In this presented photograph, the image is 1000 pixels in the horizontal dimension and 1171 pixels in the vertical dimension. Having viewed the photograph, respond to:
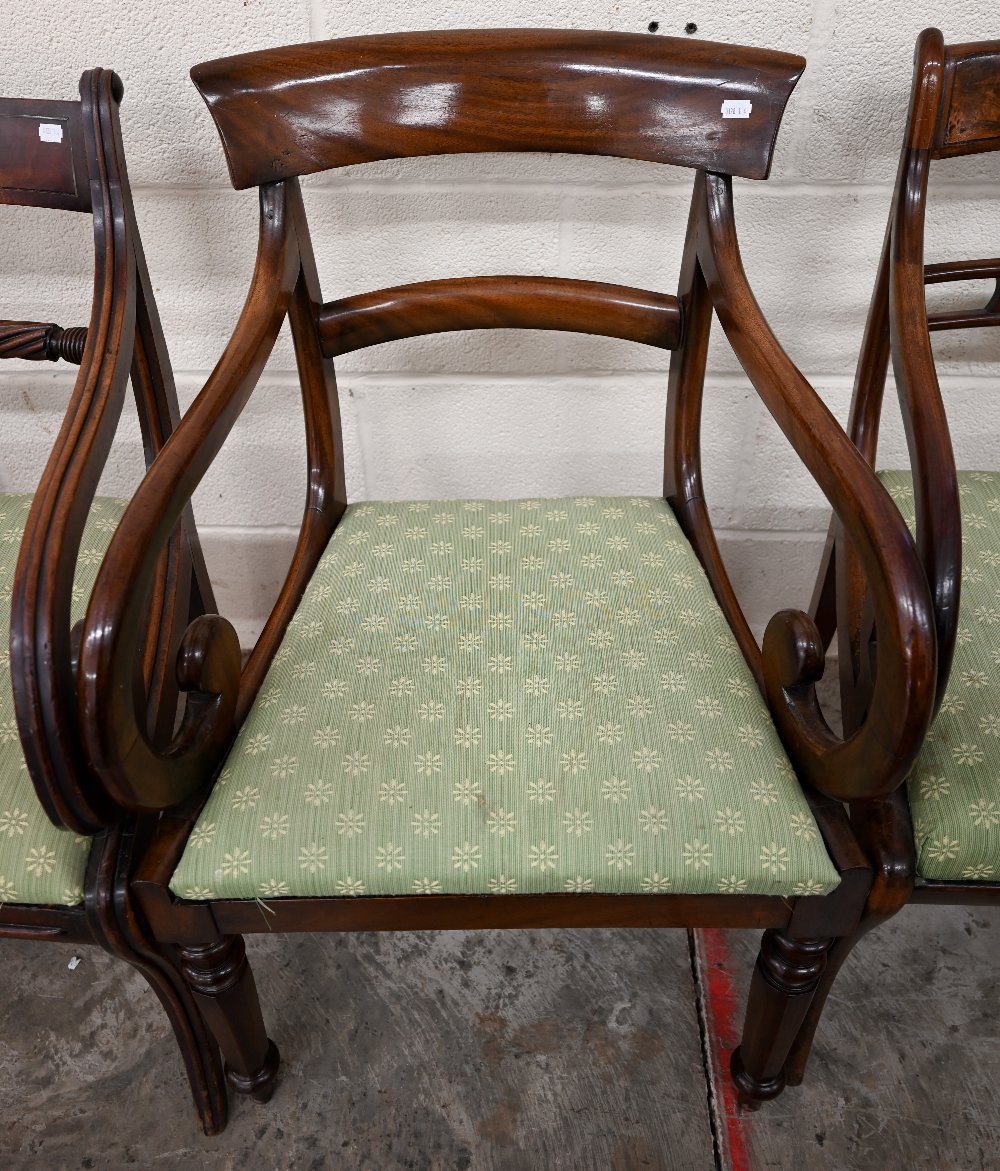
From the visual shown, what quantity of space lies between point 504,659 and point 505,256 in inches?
19.8

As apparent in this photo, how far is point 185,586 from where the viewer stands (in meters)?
0.82

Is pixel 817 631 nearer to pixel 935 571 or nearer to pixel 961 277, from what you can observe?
pixel 935 571

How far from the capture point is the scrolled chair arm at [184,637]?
52 centimetres

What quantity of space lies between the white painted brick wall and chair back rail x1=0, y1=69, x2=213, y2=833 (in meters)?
0.20

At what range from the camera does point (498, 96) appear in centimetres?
74

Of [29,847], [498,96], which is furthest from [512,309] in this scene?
[29,847]

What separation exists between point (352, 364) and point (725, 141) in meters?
0.50

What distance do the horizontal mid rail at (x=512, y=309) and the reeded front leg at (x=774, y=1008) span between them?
0.53 m

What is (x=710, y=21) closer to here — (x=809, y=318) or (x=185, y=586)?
(x=809, y=318)

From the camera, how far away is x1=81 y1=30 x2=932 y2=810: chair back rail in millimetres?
539

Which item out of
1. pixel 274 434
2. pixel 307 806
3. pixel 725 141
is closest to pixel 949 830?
pixel 307 806

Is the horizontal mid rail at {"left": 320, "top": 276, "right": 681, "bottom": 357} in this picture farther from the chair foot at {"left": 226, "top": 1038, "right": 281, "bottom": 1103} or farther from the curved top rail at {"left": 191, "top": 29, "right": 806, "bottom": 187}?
the chair foot at {"left": 226, "top": 1038, "right": 281, "bottom": 1103}

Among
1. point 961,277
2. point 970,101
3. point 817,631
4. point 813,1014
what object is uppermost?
point 970,101

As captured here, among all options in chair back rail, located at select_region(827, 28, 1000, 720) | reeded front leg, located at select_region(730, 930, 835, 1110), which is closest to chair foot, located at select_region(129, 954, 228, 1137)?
reeded front leg, located at select_region(730, 930, 835, 1110)
